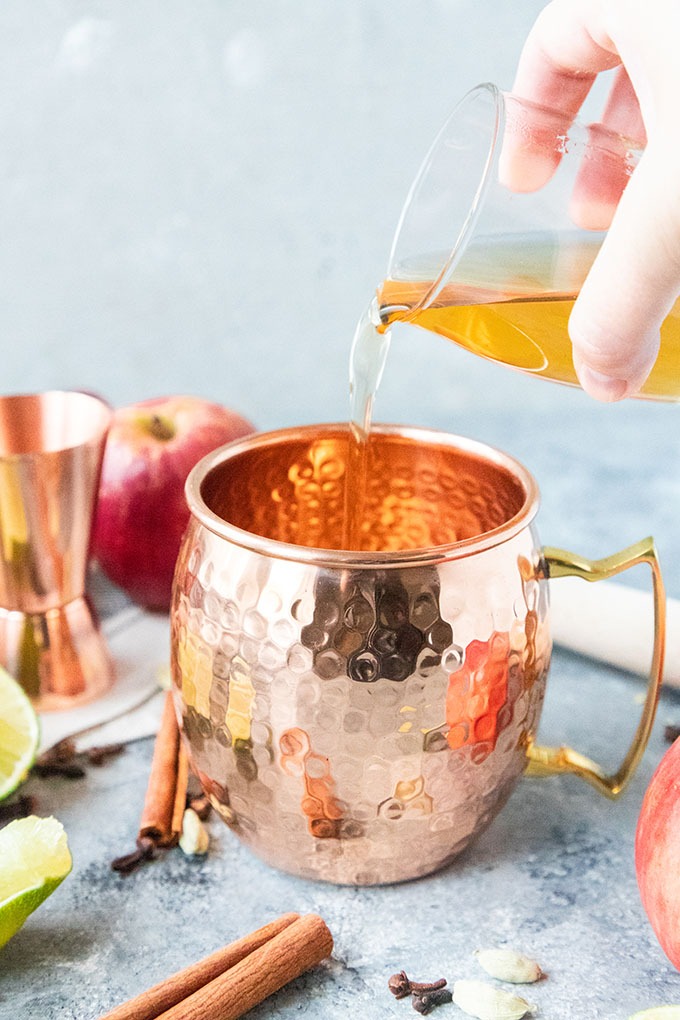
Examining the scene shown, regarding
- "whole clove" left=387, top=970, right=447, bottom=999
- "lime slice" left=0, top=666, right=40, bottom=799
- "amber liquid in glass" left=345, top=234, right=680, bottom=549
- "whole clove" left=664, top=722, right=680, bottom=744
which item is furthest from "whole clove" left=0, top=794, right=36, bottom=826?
"whole clove" left=664, top=722, right=680, bottom=744

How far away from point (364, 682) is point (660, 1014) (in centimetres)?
33

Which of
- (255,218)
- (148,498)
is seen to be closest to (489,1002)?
(148,498)

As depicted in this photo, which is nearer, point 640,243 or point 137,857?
point 640,243

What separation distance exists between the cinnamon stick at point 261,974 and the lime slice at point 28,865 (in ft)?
0.46

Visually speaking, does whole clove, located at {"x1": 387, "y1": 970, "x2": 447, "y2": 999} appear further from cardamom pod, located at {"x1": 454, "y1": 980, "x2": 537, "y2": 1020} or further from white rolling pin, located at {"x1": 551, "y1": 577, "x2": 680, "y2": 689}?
white rolling pin, located at {"x1": 551, "y1": 577, "x2": 680, "y2": 689}

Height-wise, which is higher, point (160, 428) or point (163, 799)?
point (160, 428)

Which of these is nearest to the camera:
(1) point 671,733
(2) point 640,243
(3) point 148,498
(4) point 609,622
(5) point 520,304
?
(2) point 640,243

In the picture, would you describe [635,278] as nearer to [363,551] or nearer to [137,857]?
[363,551]

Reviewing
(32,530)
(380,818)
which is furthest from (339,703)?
(32,530)

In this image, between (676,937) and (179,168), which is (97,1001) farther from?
(179,168)

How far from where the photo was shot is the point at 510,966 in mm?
935

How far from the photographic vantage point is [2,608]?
1344 mm

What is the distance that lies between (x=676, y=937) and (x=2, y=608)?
811 mm

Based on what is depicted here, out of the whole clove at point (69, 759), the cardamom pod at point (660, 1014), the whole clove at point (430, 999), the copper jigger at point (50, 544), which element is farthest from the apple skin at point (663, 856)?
the copper jigger at point (50, 544)
